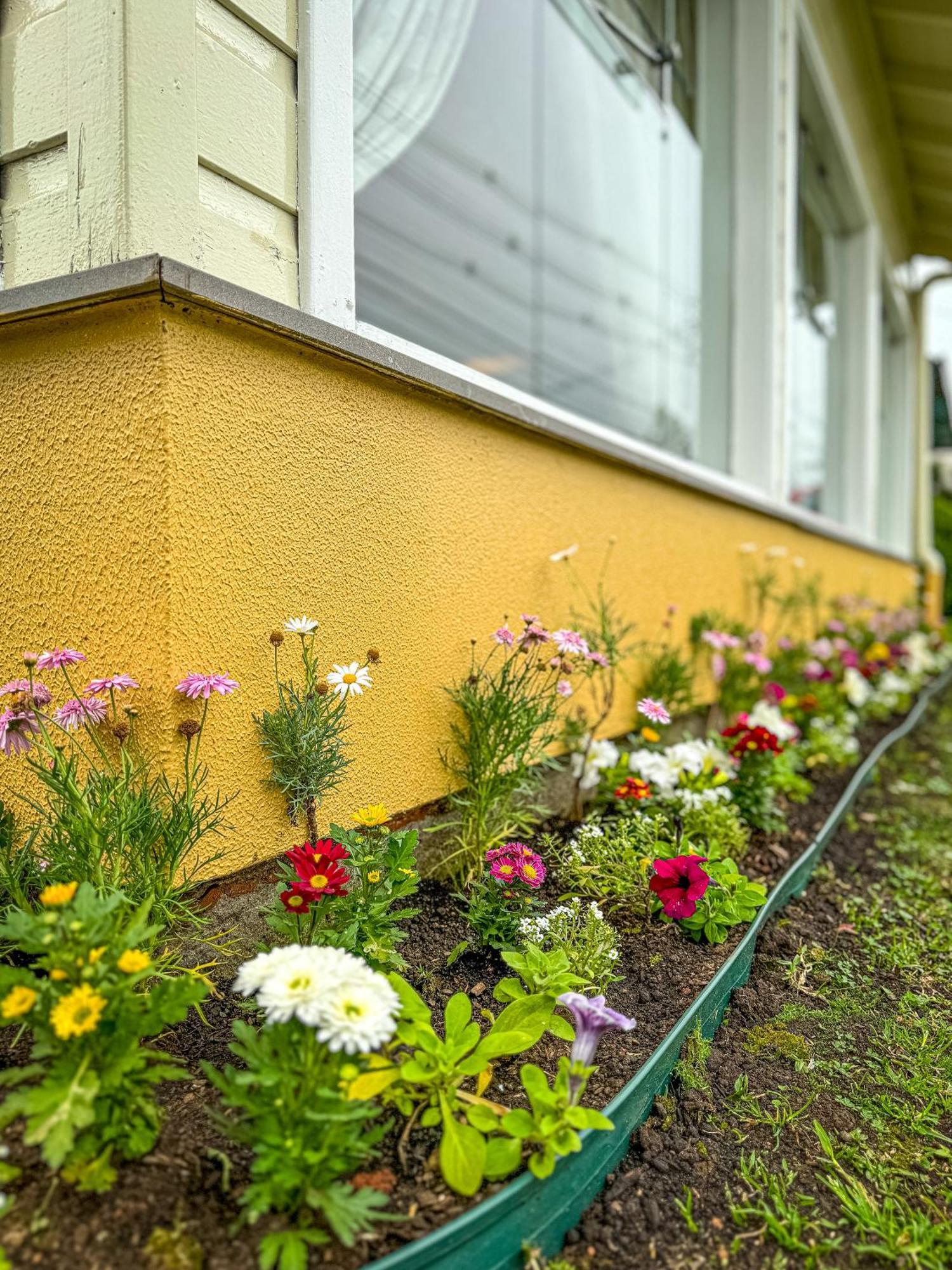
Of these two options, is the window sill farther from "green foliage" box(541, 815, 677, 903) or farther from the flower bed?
"green foliage" box(541, 815, 677, 903)

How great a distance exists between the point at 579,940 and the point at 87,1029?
0.97 m

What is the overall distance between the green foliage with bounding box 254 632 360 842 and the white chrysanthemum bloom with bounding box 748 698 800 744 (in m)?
1.93

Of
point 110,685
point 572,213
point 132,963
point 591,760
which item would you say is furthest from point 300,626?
point 572,213

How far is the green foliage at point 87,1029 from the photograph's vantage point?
1.00 meters

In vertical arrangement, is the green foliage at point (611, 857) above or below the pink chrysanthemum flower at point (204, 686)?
below

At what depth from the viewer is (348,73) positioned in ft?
5.79

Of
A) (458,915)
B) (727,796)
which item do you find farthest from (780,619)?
(458,915)

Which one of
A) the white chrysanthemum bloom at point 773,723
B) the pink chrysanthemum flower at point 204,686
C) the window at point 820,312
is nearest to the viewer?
the pink chrysanthemum flower at point 204,686

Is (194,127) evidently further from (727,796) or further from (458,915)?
(727,796)

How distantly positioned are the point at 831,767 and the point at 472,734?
2.11 meters

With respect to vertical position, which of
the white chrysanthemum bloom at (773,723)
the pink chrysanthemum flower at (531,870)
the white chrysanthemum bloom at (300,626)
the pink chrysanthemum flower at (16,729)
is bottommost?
the pink chrysanthemum flower at (531,870)

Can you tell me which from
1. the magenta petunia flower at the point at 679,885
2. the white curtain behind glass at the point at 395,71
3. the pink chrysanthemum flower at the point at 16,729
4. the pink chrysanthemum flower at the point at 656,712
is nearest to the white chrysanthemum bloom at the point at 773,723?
the pink chrysanthemum flower at the point at 656,712

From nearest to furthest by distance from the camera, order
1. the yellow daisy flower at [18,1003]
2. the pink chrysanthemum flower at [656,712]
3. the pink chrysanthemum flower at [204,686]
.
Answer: the yellow daisy flower at [18,1003]
the pink chrysanthemum flower at [204,686]
the pink chrysanthemum flower at [656,712]

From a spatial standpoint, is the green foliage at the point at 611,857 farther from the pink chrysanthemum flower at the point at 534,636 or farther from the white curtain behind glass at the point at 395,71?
the white curtain behind glass at the point at 395,71
